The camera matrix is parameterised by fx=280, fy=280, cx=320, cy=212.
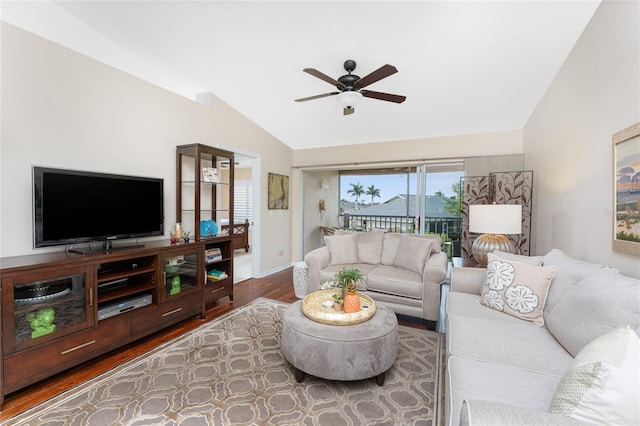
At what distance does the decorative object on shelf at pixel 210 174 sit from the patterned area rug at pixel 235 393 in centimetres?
182

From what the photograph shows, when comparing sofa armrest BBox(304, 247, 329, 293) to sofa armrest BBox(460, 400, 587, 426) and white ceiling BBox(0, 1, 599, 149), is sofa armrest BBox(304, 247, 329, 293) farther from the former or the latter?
sofa armrest BBox(460, 400, 587, 426)

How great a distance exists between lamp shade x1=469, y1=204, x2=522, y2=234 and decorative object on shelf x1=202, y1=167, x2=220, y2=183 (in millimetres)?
3013

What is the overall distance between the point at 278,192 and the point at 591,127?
162 inches

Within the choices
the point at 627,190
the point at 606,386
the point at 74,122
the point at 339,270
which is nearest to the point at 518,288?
the point at 627,190

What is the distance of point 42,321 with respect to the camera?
6.35ft

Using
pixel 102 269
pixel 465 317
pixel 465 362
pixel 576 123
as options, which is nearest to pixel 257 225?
pixel 102 269

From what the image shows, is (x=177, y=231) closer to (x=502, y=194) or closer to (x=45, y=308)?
(x=45, y=308)

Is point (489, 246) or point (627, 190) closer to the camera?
point (627, 190)

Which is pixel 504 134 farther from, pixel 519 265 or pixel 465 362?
pixel 465 362

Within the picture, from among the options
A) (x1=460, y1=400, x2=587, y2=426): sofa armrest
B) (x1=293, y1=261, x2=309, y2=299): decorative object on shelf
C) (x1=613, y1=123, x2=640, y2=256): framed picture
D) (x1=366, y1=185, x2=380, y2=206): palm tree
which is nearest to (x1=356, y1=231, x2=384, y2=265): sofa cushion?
(x1=293, y1=261, x2=309, y2=299): decorative object on shelf

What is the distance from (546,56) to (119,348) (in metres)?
4.69

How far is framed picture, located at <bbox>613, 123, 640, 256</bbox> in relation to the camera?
1575 millimetres

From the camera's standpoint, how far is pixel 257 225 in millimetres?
4617

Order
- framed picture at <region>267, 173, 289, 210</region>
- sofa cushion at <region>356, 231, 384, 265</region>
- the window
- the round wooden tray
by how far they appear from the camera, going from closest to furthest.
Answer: the round wooden tray < sofa cushion at <region>356, 231, 384, 265</region> < framed picture at <region>267, 173, 289, 210</region> < the window
